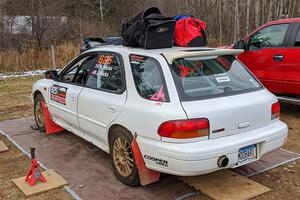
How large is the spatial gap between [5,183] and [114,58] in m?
2.00

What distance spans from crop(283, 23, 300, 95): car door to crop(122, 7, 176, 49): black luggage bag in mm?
3075

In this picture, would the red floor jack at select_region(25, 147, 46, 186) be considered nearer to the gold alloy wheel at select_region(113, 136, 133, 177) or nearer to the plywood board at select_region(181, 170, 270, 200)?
the gold alloy wheel at select_region(113, 136, 133, 177)

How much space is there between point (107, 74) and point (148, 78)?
0.81 meters

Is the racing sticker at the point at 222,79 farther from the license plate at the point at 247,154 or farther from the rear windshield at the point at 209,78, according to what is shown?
the license plate at the point at 247,154

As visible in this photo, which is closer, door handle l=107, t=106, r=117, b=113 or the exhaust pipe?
the exhaust pipe

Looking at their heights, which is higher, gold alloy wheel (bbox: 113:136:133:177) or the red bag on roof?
the red bag on roof

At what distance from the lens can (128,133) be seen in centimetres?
396

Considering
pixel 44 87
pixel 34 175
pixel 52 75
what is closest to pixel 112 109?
pixel 34 175

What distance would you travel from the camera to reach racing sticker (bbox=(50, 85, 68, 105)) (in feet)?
17.7

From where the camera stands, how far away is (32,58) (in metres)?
15.0

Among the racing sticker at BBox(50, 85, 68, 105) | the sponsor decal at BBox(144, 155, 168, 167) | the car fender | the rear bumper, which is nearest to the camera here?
the rear bumper

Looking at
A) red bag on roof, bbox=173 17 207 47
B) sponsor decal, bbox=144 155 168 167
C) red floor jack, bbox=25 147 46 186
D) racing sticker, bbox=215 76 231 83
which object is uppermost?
Answer: red bag on roof, bbox=173 17 207 47

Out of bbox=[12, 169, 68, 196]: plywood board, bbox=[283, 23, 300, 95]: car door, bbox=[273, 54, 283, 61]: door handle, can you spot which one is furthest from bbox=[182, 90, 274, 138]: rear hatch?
bbox=[273, 54, 283, 61]: door handle

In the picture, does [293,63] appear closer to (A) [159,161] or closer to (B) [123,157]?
(B) [123,157]
